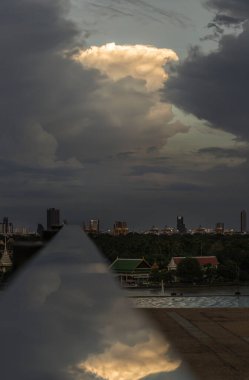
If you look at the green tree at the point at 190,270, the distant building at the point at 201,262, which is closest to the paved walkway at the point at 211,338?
the green tree at the point at 190,270

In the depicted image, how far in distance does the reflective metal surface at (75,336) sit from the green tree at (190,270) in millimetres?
49550

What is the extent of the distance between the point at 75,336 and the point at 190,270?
50.4 meters

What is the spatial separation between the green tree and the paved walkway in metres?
31.4

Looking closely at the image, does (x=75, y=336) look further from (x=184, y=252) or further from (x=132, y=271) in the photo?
(x=184, y=252)

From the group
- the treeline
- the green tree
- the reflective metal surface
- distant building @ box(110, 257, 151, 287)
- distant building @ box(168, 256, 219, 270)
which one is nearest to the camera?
the reflective metal surface

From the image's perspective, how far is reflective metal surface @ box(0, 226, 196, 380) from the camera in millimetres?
1108

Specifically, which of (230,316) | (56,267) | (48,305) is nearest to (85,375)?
(48,305)

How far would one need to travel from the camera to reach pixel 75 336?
4.02ft

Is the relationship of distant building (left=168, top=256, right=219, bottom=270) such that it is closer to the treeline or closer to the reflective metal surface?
the treeline

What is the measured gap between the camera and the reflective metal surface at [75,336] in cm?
111

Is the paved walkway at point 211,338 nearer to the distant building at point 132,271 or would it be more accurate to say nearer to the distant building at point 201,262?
the distant building at point 132,271

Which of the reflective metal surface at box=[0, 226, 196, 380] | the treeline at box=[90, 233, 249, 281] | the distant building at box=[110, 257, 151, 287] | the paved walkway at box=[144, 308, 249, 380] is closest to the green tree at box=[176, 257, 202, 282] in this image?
the treeline at box=[90, 233, 249, 281]

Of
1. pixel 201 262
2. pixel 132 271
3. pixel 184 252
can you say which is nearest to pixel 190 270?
pixel 201 262

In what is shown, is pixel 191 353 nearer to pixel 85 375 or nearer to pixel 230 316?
pixel 230 316
